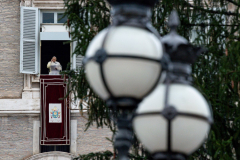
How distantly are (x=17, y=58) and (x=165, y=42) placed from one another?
15995 mm

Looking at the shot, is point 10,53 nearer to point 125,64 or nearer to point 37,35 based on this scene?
point 37,35

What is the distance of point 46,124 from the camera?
19438mm

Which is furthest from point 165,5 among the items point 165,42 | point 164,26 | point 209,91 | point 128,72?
point 128,72

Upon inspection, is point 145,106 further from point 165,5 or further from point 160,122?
point 165,5

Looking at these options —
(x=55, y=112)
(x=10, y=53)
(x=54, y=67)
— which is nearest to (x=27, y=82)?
(x=54, y=67)

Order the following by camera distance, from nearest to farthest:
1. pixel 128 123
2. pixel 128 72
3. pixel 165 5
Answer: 1. pixel 128 72
2. pixel 128 123
3. pixel 165 5

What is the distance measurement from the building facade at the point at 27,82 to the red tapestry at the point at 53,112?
10.5 inches

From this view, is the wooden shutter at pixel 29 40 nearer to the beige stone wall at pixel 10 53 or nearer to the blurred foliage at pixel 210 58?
the beige stone wall at pixel 10 53

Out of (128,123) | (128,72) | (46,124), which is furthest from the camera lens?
(46,124)

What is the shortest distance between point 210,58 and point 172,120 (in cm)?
653

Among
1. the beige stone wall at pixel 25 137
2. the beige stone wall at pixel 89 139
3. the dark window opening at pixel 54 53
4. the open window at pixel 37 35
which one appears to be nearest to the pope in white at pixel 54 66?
the open window at pixel 37 35

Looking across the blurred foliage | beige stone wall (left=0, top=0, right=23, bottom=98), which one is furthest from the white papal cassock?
the blurred foliage

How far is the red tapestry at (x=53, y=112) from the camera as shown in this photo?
19344mm

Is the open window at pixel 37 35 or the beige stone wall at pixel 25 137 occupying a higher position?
the open window at pixel 37 35
